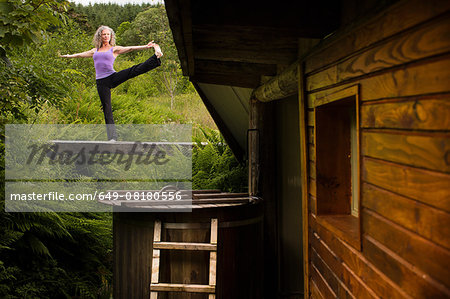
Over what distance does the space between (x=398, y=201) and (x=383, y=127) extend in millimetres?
256

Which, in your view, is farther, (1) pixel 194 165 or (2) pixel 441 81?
(1) pixel 194 165

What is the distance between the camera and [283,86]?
3.26 metres

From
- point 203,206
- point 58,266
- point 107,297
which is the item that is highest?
point 203,206

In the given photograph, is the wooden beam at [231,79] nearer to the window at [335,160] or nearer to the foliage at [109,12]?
the window at [335,160]

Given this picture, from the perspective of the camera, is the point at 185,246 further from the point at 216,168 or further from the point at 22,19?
the point at 216,168

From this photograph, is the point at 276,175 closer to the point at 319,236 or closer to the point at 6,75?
the point at 319,236

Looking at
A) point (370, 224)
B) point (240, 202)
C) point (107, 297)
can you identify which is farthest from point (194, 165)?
point (370, 224)

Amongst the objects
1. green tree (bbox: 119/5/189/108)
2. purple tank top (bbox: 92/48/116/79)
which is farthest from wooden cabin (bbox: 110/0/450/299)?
green tree (bbox: 119/5/189/108)

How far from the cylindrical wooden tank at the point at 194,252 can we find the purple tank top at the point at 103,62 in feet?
8.82

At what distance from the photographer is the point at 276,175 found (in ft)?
14.6

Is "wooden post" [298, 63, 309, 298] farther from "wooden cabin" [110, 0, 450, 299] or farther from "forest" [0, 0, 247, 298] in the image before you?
"forest" [0, 0, 247, 298]

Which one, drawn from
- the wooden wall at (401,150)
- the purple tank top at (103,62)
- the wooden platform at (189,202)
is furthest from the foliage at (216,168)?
the wooden wall at (401,150)

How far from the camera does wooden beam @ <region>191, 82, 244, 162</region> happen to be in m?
5.61

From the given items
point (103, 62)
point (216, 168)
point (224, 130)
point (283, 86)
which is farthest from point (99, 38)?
point (283, 86)
